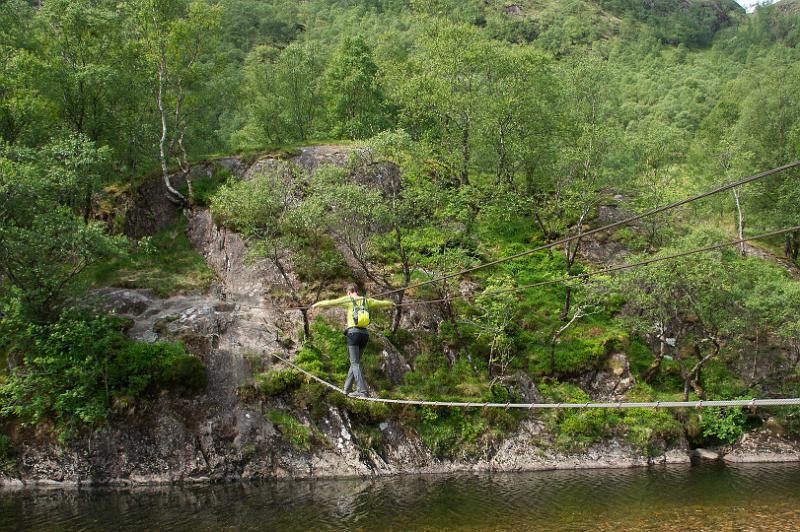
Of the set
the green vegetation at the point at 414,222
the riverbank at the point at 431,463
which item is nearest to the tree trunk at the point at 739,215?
the green vegetation at the point at 414,222

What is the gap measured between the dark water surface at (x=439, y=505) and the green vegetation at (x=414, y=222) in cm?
268

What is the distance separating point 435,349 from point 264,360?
7.68 meters

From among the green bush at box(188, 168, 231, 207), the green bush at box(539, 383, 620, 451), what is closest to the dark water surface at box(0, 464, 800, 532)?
the green bush at box(539, 383, 620, 451)

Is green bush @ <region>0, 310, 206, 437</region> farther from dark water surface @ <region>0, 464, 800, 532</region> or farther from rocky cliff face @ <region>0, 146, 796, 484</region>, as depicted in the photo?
dark water surface @ <region>0, 464, 800, 532</region>

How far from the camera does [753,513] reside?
1619 cm

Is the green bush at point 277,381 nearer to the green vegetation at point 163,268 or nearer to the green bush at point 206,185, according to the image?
the green vegetation at point 163,268

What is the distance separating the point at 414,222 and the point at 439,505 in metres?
12.7

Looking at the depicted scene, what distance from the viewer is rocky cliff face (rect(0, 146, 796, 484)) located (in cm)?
1883

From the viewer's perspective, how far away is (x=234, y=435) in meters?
20.1

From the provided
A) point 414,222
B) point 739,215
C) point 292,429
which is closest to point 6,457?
point 292,429

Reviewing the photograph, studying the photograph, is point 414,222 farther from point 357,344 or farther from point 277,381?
point 357,344

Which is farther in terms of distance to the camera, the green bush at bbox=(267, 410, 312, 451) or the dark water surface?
the green bush at bbox=(267, 410, 312, 451)

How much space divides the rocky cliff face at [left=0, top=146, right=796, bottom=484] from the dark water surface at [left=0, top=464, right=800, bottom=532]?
30.4 inches

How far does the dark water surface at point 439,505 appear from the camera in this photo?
15.1 meters
